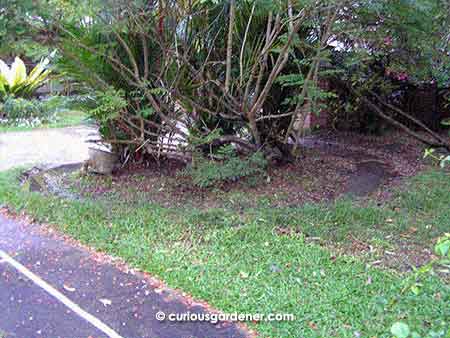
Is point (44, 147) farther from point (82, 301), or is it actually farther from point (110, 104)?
point (82, 301)

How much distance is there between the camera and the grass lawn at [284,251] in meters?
2.83

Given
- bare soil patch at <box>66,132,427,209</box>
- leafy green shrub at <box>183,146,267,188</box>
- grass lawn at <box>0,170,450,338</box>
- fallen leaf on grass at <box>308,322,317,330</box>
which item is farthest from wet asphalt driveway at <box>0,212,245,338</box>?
leafy green shrub at <box>183,146,267,188</box>

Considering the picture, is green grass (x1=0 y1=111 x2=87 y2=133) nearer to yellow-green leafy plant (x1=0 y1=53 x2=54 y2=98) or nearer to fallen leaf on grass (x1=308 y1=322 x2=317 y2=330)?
yellow-green leafy plant (x1=0 y1=53 x2=54 y2=98)

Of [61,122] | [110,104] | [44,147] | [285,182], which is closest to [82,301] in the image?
[110,104]

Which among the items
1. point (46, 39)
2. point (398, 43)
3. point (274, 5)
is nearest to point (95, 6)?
point (46, 39)

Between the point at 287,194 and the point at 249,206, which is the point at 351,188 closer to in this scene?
the point at 287,194

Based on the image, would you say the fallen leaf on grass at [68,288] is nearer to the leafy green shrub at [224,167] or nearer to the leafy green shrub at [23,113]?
the leafy green shrub at [224,167]

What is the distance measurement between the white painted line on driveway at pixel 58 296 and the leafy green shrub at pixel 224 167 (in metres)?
1.90

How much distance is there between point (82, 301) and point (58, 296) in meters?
0.19

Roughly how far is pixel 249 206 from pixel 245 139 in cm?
121

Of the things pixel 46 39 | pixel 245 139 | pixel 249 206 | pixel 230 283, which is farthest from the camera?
pixel 245 139

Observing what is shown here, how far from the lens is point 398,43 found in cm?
556

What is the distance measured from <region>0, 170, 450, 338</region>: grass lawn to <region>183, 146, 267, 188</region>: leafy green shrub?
520 millimetres

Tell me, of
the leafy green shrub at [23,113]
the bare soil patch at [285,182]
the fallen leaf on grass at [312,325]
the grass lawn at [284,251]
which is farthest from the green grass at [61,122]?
the fallen leaf on grass at [312,325]
